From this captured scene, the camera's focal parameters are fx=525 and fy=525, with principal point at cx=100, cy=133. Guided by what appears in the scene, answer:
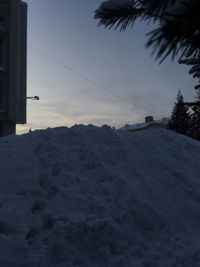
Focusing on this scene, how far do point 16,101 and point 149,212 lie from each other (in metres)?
26.0

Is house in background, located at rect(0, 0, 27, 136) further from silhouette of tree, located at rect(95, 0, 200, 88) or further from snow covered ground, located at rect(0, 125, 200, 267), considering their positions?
silhouette of tree, located at rect(95, 0, 200, 88)

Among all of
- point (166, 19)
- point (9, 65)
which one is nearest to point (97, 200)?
point (166, 19)

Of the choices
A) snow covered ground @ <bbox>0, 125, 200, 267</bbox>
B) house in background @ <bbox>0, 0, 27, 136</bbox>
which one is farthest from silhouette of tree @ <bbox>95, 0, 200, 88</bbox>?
house in background @ <bbox>0, 0, 27, 136</bbox>

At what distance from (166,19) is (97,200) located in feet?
17.0

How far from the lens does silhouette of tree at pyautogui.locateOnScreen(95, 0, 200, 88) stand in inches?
101

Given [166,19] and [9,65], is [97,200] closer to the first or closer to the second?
[166,19]

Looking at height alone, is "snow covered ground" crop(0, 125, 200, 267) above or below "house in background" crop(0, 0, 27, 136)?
below

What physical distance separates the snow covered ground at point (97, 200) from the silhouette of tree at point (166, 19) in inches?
135

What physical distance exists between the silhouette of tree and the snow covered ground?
3.44m

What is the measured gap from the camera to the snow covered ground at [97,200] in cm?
619

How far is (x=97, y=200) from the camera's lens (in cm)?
751

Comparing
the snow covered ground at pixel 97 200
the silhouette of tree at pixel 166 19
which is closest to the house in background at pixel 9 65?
the snow covered ground at pixel 97 200

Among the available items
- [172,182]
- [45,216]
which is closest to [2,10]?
[172,182]

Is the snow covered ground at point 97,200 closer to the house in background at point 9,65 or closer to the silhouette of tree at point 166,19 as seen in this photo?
the silhouette of tree at point 166,19
